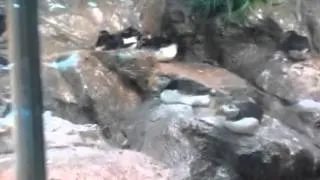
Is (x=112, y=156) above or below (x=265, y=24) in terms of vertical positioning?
below

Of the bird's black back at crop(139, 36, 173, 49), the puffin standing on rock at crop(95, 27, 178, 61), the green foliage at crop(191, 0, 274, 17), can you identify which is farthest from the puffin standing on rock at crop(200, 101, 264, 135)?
the green foliage at crop(191, 0, 274, 17)

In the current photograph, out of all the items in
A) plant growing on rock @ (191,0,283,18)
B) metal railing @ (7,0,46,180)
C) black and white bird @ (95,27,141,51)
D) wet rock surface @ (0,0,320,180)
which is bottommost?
wet rock surface @ (0,0,320,180)

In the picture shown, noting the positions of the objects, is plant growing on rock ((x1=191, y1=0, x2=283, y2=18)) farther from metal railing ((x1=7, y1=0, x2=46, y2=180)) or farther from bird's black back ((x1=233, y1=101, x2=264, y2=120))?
metal railing ((x1=7, y1=0, x2=46, y2=180))

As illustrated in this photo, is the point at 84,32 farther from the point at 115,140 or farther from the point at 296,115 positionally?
the point at 296,115

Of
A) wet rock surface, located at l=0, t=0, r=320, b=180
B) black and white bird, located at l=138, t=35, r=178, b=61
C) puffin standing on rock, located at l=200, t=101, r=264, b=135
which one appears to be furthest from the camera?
black and white bird, located at l=138, t=35, r=178, b=61

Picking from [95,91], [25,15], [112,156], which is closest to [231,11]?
[95,91]

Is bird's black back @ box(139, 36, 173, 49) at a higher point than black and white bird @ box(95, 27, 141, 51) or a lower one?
lower

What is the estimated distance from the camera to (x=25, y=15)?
800 mm

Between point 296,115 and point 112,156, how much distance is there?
43.7 inches

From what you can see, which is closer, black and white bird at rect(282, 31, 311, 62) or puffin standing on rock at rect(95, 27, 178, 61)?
puffin standing on rock at rect(95, 27, 178, 61)

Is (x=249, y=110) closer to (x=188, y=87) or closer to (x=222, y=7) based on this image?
(x=188, y=87)

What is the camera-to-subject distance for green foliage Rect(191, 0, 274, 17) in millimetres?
3635

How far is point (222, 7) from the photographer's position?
370 centimetres

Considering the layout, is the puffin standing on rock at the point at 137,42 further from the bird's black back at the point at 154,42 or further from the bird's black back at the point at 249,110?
the bird's black back at the point at 249,110
